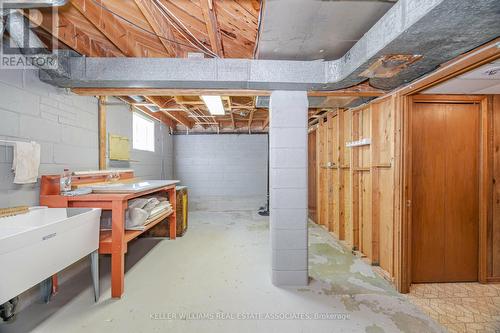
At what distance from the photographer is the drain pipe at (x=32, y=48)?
1.57 m

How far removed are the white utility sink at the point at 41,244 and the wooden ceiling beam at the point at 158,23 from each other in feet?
5.25

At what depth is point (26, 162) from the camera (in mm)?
1851

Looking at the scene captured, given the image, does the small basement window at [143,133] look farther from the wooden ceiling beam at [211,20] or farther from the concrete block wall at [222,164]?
the wooden ceiling beam at [211,20]

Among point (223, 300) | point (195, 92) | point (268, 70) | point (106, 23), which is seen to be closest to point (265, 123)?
point (195, 92)

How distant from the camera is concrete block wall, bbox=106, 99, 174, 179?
130 inches

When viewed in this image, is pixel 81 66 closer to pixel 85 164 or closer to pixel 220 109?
pixel 85 164

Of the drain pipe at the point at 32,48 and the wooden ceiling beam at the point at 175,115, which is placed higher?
the wooden ceiling beam at the point at 175,115

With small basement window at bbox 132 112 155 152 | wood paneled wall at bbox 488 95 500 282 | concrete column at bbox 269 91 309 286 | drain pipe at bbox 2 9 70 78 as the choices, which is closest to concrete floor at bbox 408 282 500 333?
wood paneled wall at bbox 488 95 500 282

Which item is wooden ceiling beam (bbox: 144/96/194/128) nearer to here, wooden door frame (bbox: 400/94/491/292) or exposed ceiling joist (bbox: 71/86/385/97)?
exposed ceiling joist (bbox: 71/86/385/97)

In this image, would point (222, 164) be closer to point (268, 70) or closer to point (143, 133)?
point (143, 133)

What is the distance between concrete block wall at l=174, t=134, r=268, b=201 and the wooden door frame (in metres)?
4.10

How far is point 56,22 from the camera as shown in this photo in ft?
5.83

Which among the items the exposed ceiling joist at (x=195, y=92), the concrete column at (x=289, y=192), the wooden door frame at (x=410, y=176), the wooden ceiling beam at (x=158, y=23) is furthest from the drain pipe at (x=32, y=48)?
the wooden door frame at (x=410, y=176)

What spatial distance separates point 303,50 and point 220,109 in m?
1.96
